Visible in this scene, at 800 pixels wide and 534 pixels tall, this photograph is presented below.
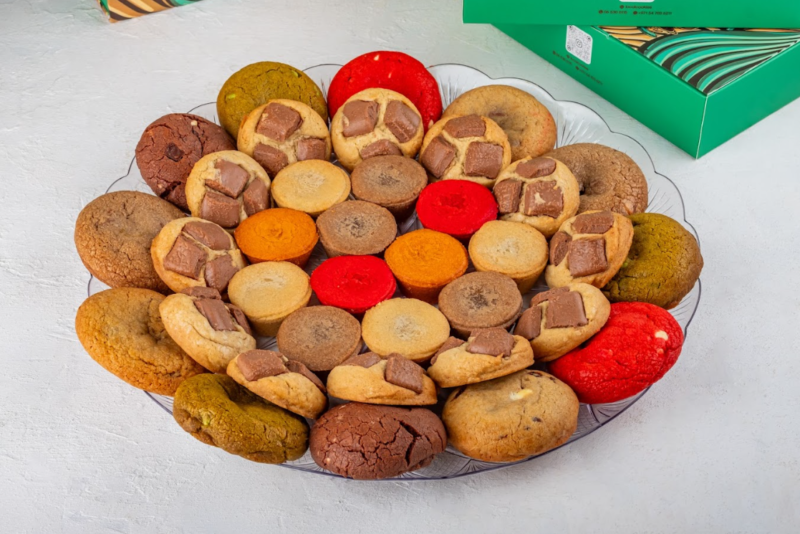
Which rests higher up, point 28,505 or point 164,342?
point 164,342

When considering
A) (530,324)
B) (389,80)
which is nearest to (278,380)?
(530,324)

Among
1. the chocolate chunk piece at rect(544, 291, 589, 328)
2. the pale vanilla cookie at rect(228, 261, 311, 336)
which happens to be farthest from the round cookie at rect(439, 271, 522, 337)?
the pale vanilla cookie at rect(228, 261, 311, 336)

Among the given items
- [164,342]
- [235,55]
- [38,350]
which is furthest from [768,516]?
[235,55]

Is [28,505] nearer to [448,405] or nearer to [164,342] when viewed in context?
[164,342]

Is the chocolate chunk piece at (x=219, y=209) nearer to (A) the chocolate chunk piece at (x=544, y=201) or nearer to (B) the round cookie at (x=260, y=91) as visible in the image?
(B) the round cookie at (x=260, y=91)

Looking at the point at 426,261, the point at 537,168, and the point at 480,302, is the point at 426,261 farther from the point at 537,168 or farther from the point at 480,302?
the point at 537,168

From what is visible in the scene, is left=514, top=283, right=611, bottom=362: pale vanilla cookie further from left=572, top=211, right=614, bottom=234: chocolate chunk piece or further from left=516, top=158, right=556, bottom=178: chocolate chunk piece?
left=516, top=158, right=556, bottom=178: chocolate chunk piece

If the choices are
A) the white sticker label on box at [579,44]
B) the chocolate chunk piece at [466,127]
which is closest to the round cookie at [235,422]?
the chocolate chunk piece at [466,127]
